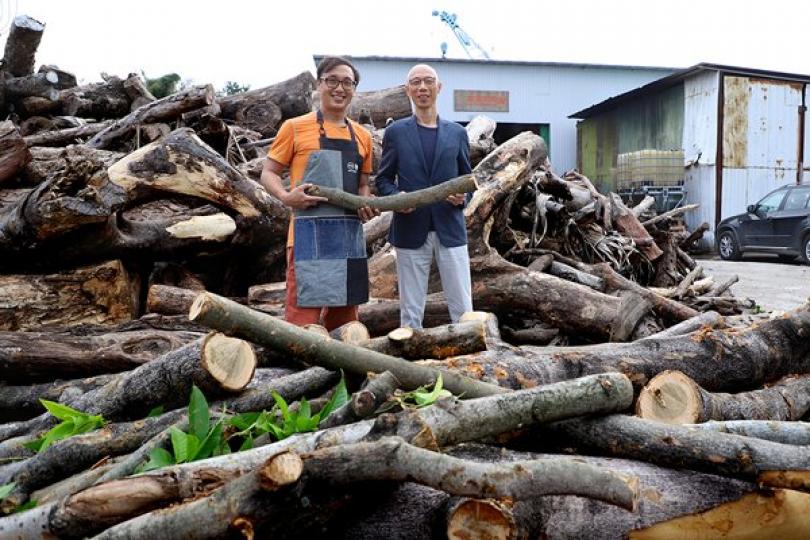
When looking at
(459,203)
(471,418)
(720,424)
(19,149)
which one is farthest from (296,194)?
(19,149)

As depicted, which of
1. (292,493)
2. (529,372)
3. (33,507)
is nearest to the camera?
(292,493)

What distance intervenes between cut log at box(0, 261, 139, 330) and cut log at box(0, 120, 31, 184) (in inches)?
63.5

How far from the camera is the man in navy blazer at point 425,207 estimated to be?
15.4 feet

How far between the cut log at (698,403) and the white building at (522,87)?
20.7 m

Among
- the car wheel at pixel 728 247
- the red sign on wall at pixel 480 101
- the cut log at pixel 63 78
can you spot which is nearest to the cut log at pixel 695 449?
the cut log at pixel 63 78

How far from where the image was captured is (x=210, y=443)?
2.51 metres

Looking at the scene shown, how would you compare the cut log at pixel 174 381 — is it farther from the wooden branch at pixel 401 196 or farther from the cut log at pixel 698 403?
the cut log at pixel 698 403

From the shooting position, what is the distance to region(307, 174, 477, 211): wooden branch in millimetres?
4250

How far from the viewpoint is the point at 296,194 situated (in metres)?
4.20

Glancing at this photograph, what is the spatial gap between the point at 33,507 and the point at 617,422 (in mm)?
2032

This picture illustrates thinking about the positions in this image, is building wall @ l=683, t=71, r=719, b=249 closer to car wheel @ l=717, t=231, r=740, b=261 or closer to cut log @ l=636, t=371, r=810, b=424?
car wheel @ l=717, t=231, r=740, b=261

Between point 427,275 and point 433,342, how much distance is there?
1554mm

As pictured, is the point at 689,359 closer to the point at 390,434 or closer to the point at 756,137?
the point at 390,434

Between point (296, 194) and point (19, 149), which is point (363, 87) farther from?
point (296, 194)
